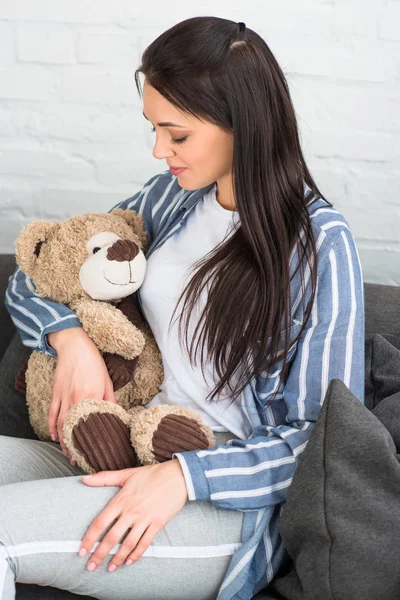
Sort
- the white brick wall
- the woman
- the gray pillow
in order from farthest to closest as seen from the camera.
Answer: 1. the white brick wall
2. the woman
3. the gray pillow

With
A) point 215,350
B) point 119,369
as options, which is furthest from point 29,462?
point 215,350

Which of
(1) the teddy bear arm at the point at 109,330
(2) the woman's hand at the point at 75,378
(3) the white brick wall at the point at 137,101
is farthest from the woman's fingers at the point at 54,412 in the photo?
(3) the white brick wall at the point at 137,101

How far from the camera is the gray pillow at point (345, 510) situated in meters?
0.93

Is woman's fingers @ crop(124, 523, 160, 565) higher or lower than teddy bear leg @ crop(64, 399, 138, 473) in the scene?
lower

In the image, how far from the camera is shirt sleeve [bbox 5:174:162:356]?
1313 mm

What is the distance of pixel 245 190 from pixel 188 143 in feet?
0.37

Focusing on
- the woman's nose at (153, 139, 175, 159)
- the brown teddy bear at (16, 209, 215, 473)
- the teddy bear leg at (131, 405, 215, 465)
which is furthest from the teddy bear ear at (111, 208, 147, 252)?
the teddy bear leg at (131, 405, 215, 465)

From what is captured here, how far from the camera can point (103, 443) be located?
3.74 ft

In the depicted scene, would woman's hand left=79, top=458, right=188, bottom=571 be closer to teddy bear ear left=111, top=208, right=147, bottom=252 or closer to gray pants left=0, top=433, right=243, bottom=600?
gray pants left=0, top=433, right=243, bottom=600

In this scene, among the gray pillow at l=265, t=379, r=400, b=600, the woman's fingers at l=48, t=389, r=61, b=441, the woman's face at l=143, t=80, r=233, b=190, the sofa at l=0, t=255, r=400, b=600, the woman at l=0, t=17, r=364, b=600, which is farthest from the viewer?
the sofa at l=0, t=255, r=400, b=600

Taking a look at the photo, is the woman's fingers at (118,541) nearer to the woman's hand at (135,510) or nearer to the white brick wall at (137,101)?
the woman's hand at (135,510)

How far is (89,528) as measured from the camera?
3.38ft

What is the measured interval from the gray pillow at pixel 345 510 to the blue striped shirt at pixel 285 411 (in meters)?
0.07

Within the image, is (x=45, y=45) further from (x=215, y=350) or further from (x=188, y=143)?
(x=215, y=350)
